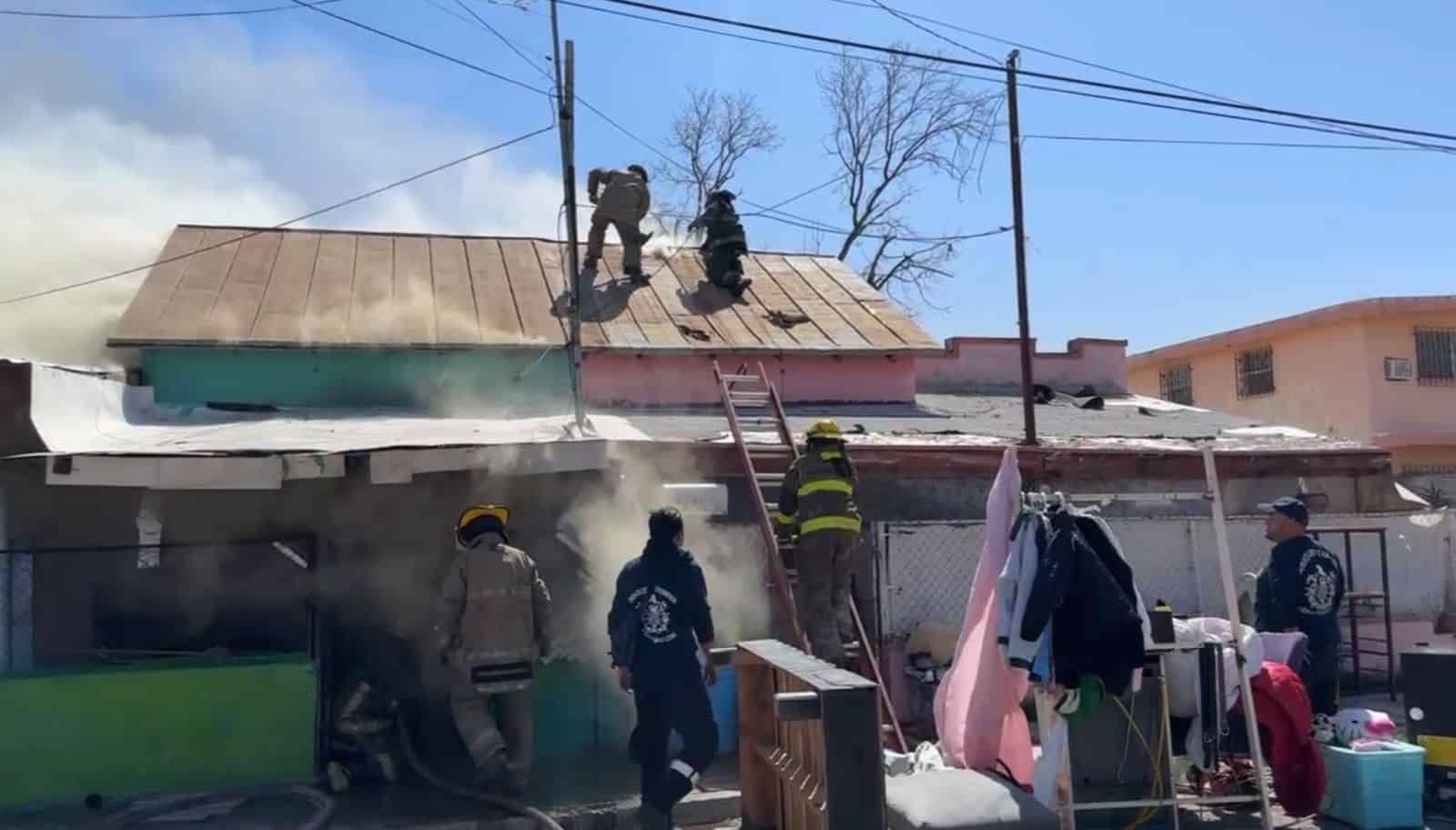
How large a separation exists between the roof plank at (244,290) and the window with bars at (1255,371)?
21.4 m

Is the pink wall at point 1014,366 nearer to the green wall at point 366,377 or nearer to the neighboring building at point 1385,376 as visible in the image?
the green wall at point 366,377

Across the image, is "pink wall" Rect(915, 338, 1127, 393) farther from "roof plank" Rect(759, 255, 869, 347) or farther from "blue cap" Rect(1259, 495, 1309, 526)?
"blue cap" Rect(1259, 495, 1309, 526)

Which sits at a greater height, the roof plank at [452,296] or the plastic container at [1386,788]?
the roof plank at [452,296]

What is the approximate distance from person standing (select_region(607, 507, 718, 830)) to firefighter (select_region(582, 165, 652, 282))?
7.66 meters

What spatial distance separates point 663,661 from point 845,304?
825cm

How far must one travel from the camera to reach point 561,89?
10797 millimetres

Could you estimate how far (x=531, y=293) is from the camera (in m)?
13.6

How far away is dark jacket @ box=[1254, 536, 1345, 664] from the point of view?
8.19 metres

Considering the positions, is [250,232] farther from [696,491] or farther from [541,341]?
[696,491]

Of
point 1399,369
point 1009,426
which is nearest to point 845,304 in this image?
point 1009,426

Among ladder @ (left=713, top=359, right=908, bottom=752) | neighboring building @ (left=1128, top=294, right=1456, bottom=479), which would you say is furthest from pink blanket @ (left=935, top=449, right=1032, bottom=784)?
neighboring building @ (left=1128, top=294, right=1456, bottom=479)

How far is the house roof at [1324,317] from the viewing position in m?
23.8

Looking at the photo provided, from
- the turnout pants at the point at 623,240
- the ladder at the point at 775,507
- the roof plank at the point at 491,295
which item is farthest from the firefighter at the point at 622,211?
the ladder at the point at 775,507

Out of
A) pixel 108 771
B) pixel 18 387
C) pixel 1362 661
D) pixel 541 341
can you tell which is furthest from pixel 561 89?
pixel 1362 661
